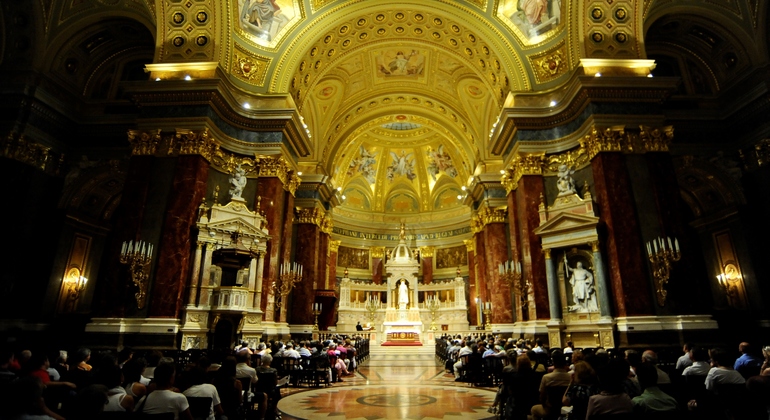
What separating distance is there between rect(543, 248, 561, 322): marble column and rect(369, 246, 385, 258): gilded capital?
2125cm

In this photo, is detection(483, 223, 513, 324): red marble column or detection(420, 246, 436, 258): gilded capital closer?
detection(483, 223, 513, 324): red marble column

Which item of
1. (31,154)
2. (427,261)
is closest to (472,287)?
(427,261)

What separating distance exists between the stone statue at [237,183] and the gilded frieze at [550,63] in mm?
11850

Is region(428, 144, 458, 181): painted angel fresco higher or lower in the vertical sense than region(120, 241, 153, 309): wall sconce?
higher

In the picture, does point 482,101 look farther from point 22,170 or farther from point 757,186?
point 22,170

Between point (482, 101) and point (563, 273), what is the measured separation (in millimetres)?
12126

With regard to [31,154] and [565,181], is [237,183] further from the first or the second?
[565,181]

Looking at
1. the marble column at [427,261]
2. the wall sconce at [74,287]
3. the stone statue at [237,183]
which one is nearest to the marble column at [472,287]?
the marble column at [427,261]

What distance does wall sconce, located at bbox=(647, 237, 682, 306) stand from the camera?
37.3 feet

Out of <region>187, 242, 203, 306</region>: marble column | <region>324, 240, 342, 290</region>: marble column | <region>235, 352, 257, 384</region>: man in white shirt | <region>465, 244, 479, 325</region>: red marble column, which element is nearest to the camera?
<region>235, 352, 257, 384</region>: man in white shirt

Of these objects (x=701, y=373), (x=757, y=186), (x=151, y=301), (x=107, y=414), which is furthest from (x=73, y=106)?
(x=757, y=186)

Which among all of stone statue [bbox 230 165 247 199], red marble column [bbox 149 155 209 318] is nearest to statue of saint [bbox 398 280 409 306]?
stone statue [bbox 230 165 247 199]

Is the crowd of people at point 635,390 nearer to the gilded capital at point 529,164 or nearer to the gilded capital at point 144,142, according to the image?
the gilded capital at point 529,164

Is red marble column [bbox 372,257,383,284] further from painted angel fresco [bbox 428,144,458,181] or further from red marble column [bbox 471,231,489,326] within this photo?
red marble column [bbox 471,231,489,326]
